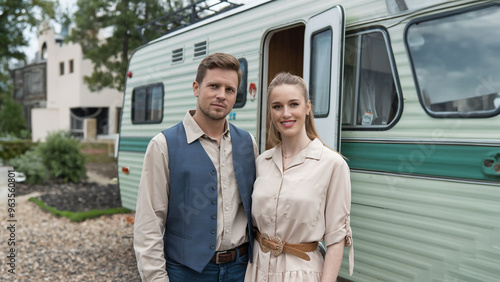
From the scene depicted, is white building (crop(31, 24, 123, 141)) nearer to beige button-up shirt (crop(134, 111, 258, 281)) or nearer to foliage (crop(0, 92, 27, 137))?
foliage (crop(0, 92, 27, 137))

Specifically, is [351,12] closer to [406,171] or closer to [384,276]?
[406,171]

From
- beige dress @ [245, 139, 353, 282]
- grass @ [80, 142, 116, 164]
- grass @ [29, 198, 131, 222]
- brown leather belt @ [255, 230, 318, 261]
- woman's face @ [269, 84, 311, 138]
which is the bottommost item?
grass @ [29, 198, 131, 222]

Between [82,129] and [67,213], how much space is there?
1741 centimetres

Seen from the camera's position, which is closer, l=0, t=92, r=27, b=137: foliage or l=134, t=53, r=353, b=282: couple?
l=134, t=53, r=353, b=282: couple

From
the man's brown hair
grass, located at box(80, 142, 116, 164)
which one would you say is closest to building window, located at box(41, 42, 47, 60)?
grass, located at box(80, 142, 116, 164)

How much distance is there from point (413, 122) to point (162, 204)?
5.89 ft

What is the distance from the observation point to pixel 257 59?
13.8 ft

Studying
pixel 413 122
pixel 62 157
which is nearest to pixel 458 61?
pixel 413 122

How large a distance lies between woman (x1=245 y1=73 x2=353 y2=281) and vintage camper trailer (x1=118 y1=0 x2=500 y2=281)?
1045 mm

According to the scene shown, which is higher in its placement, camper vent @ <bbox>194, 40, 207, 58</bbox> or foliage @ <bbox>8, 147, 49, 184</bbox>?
camper vent @ <bbox>194, 40, 207, 58</bbox>

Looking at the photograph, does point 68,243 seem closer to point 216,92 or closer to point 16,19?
point 216,92

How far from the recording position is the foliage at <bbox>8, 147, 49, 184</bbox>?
36.0 ft

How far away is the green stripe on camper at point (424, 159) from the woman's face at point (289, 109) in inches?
46.0

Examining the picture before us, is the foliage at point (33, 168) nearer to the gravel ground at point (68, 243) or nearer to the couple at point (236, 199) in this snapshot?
the gravel ground at point (68, 243)
